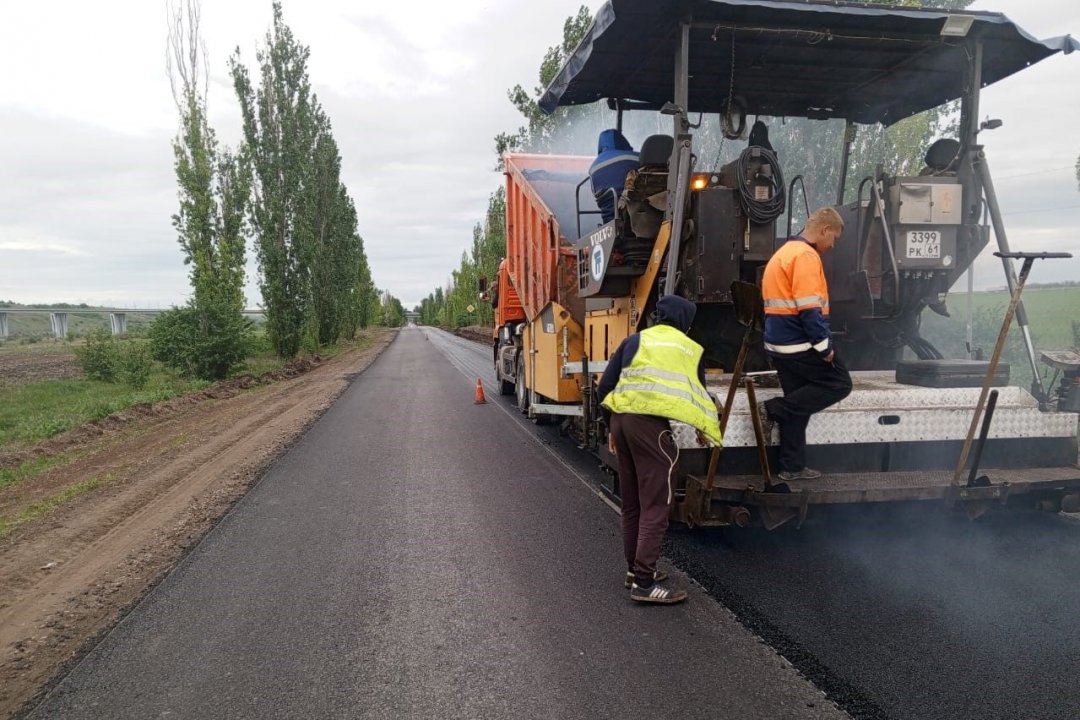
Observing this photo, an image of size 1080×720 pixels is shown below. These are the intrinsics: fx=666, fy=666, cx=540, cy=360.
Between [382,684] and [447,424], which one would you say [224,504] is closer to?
[382,684]

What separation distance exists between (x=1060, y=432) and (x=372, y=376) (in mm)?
15654

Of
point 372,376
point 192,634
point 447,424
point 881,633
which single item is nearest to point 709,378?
point 881,633

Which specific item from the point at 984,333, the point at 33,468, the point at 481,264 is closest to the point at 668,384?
the point at 33,468

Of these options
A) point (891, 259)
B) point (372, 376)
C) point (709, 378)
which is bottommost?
point (372, 376)

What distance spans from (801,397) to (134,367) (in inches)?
671

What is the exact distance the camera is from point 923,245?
14.7 ft

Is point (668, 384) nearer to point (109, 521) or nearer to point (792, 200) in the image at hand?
point (792, 200)

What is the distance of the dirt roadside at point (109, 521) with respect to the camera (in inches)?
132

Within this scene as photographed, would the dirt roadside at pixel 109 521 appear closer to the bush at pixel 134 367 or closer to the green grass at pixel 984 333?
the bush at pixel 134 367

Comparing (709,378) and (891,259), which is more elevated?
(891,259)

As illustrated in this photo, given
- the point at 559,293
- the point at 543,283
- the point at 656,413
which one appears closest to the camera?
the point at 656,413

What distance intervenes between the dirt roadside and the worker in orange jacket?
12.6ft

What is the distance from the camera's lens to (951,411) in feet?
13.0

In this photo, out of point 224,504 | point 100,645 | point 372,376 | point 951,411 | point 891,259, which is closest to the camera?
point 100,645
